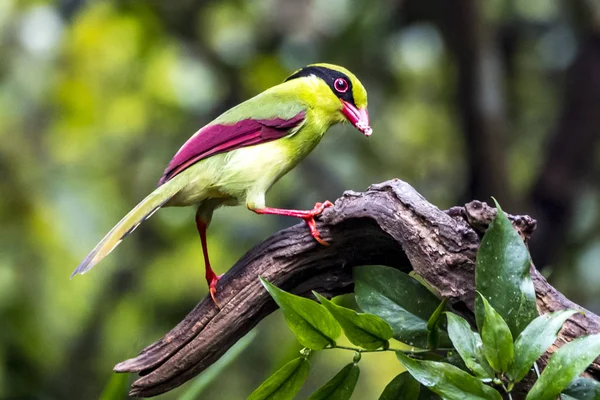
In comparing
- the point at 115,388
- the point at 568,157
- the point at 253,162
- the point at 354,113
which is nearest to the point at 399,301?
the point at 253,162

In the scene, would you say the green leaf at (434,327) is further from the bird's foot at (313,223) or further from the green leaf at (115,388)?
the green leaf at (115,388)

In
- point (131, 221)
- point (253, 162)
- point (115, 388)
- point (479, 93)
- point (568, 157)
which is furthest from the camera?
point (568, 157)

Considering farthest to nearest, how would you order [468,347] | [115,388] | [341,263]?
[115,388] < [341,263] < [468,347]

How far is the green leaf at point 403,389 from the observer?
5.35 feet

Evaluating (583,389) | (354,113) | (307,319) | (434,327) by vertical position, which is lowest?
(583,389)

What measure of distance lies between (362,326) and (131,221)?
0.79m

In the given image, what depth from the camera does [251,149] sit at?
7.43ft

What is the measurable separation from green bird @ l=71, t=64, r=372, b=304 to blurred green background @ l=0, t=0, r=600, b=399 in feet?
4.25

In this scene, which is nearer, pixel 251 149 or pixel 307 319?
pixel 307 319

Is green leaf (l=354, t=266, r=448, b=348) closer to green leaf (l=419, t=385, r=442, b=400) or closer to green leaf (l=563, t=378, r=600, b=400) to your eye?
green leaf (l=419, t=385, r=442, b=400)

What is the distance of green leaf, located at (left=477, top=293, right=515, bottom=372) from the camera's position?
4.70ft

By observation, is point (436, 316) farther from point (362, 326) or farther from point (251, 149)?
point (251, 149)

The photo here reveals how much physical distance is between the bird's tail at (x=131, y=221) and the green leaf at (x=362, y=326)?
26.3 inches

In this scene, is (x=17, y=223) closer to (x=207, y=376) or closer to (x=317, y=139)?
(x=207, y=376)
